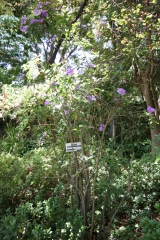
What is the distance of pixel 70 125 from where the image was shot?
2.05m

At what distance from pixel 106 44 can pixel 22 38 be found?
3.83m

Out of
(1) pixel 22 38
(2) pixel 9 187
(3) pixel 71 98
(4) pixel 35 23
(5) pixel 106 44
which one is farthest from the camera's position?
(1) pixel 22 38

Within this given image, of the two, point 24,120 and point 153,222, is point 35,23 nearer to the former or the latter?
point 24,120

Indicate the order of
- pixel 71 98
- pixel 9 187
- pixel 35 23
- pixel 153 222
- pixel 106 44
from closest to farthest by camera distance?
pixel 153 222, pixel 71 98, pixel 35 23, pixel 9 187, pixel 106 44

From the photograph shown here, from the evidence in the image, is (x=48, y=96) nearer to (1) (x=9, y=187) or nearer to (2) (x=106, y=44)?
(1) (x=9, y=187)

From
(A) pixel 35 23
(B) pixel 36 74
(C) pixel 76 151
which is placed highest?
(A) pixel 35 23

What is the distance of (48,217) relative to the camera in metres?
2.12

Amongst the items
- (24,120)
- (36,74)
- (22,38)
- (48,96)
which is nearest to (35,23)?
(36,74)

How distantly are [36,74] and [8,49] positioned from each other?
6083mm

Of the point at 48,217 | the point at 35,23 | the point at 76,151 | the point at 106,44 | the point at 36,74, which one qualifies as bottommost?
the point at 48,217

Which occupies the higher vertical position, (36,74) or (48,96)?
(36,74)

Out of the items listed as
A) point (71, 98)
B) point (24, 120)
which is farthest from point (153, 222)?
point (24, 120)

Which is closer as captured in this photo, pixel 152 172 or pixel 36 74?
pixel 36 74

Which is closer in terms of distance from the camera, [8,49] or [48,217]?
[48,217]
